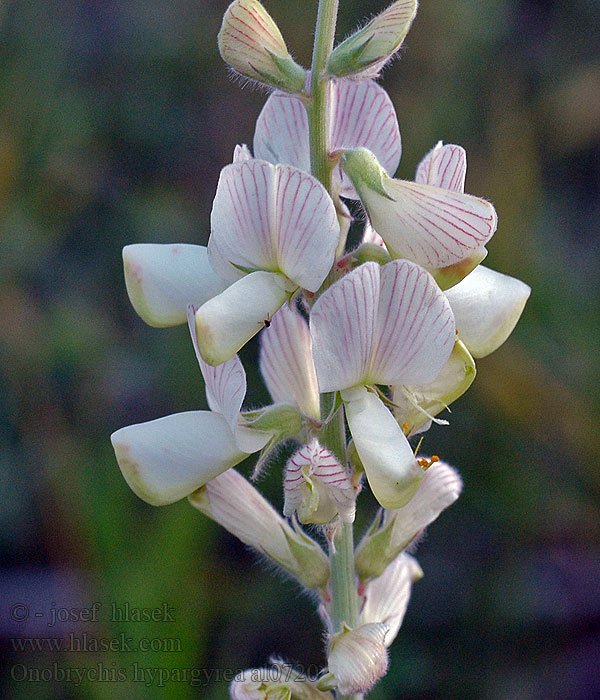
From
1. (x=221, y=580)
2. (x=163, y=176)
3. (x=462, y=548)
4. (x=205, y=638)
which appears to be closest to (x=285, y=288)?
(x=205, y=638)

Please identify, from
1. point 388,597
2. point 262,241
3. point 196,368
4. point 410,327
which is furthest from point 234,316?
point 196,368

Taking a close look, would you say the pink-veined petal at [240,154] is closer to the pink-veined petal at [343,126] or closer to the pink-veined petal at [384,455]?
the pink-veined petal at [343,126]

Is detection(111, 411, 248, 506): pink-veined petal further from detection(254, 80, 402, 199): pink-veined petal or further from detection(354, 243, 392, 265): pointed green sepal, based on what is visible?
detection(254, 80, 402, 199): pink-veined petal

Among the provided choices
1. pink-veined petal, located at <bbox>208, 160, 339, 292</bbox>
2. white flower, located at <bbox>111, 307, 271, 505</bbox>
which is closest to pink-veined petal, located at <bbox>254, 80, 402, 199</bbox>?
pink-veined petal, located at <bbox>208, 160, 339, 292</bbox>

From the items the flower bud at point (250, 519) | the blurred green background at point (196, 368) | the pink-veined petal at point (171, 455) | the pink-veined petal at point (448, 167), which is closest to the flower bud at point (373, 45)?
the pink-veined petal at point (448, 167)

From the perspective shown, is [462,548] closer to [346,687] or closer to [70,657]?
[70,657]

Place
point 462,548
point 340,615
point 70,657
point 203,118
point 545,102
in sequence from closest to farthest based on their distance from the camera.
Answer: point 340,615, point 70,657, point 462,548, point 545,102, point 203,118
